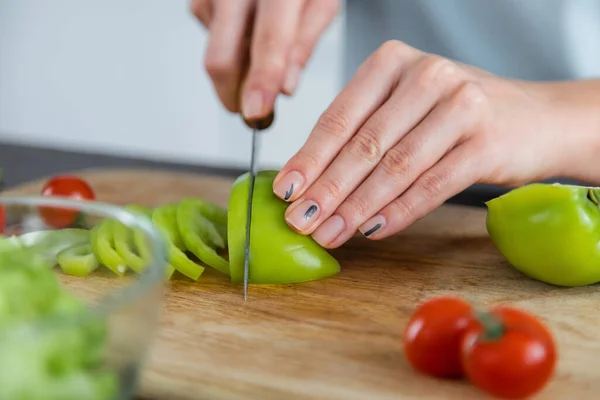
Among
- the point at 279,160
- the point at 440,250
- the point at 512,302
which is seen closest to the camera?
the point at 512,302

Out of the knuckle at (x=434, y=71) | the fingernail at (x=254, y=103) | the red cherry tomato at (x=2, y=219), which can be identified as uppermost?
the knuckle at (x=434, y=71)

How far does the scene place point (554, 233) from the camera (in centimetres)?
125

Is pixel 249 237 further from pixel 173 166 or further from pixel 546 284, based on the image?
pixel 173 166

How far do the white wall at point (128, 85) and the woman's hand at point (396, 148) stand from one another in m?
2.17

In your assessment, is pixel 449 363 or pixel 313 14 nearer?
pixel 449 363

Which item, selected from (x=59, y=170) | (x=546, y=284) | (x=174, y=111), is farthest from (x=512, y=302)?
(x=174, y=111)

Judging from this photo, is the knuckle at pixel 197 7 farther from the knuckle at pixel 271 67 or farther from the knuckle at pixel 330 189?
the knuckle at pixel 330 189

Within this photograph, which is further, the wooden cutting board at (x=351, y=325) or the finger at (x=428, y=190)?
the finger at (x=428, y=190)

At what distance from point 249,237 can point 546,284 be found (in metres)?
0.53

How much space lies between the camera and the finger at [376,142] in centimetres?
128

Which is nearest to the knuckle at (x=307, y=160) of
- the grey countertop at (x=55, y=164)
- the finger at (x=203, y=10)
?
the finger at (x=203, y=10)

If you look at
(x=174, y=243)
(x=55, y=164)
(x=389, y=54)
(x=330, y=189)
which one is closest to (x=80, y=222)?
(x=174, y=243)

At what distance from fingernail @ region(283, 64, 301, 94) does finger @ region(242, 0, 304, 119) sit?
0.14 meters

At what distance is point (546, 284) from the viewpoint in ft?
4.28
